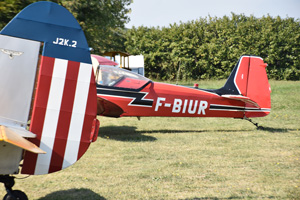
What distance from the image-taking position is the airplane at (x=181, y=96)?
8.12m

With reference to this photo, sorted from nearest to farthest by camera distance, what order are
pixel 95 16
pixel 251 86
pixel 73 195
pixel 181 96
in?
pixel 73 195
pixel 181 96
pixel 251 86
pixel 95 16

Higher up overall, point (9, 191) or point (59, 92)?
point (59, 92)

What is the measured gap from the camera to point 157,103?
8.30 m

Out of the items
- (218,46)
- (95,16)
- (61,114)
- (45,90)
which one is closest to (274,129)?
(61,114)

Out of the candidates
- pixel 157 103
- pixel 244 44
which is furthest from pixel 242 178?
pixel 244 44

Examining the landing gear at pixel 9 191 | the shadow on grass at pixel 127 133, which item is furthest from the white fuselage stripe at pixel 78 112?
the shadow on grass at pixel 127 133

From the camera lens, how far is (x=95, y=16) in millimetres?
16688

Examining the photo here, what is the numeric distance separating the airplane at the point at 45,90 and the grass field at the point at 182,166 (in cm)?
107

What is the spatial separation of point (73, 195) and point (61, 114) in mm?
1346

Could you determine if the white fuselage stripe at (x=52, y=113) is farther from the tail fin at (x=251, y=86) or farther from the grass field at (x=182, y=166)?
the tail fin at (x=251, y=86)

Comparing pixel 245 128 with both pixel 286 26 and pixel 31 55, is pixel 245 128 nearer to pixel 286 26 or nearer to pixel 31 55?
pixel 31 55

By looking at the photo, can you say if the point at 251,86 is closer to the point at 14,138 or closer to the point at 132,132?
the point at 132,132

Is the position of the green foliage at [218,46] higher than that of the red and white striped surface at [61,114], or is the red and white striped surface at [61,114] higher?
the green foliage at [218,46]

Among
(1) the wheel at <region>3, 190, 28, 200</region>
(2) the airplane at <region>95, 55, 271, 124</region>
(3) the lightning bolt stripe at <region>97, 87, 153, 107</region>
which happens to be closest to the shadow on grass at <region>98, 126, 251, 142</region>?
(2) the airplane at <region>95, 55, 271, 124</region>
